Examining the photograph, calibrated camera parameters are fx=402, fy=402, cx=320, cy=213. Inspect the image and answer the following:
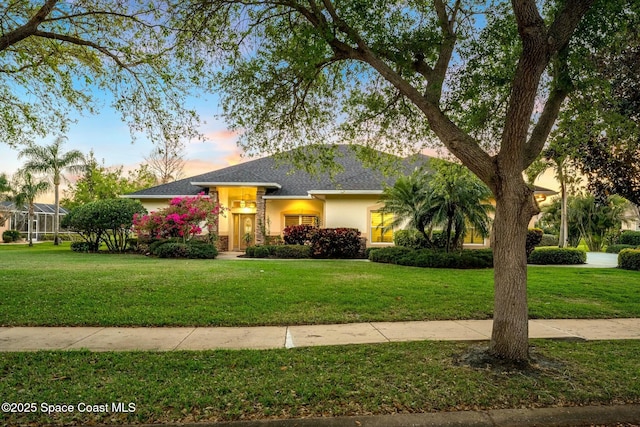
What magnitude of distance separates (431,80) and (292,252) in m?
14.0

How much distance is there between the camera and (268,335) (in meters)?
5.98

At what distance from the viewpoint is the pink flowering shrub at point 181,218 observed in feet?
62.5

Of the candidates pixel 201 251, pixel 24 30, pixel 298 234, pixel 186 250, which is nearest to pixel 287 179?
pixel 298 234

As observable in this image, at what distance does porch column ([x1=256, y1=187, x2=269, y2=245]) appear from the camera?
854 inches

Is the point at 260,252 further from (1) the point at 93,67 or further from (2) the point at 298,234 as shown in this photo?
(1) the point at 93,67

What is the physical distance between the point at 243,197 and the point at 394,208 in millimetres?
10816

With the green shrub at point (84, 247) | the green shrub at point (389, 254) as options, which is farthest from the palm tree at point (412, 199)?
the green shrub at point (84, 247)

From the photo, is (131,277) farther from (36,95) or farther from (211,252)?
(211,252)

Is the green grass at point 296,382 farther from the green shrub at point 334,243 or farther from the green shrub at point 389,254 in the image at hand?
the green shrub at point 334,243

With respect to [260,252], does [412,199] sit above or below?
above

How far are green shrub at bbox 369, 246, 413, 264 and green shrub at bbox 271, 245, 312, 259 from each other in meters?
3.33

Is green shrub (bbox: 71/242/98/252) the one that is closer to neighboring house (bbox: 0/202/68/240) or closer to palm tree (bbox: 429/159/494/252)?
palm tree (bbox: 429/159/494/252)

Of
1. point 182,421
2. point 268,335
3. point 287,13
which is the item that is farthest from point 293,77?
point 182,421

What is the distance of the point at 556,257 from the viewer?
17672 mm
